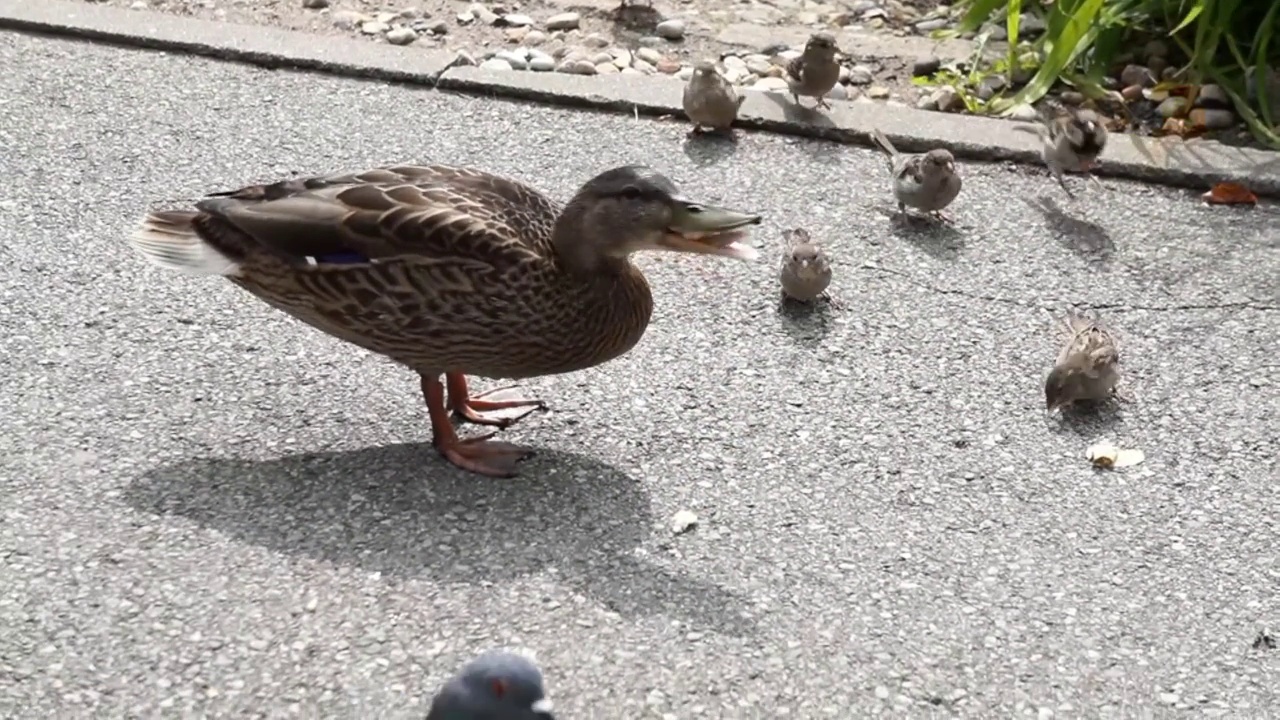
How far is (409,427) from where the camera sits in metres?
4.39

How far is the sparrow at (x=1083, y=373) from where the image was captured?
446 cm

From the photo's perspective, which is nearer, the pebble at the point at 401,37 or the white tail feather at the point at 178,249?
the white tail feather at the point at 178,249

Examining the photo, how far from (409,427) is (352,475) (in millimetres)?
317

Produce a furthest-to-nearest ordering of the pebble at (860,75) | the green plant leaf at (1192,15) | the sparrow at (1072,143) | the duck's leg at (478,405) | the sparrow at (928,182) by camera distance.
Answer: the pebble at (860,75) → the green plant leaf at (1192,15) → the sparrow at (1072,143) → the sparrow at (928,182) → the duck's leg at (478,405)

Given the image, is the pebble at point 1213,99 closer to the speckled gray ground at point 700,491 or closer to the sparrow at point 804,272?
the speckled gray ground at point 700,491

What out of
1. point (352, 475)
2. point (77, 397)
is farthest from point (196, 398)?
point (352, 475)

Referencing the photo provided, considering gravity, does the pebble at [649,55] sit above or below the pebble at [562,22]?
below

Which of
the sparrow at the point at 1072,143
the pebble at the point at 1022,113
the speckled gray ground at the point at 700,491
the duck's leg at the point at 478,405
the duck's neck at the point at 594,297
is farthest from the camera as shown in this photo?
the pebble at the point at 1022,113

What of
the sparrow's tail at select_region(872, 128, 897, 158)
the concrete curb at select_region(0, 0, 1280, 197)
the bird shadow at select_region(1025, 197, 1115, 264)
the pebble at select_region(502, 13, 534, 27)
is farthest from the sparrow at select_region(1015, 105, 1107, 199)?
the pebble at select_region(502, 13, 534, 27)

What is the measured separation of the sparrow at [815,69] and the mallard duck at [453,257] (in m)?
2.28

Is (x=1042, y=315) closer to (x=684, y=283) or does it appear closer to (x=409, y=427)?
(x=684, y=283)

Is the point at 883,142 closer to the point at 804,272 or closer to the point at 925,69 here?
the point at 925,69

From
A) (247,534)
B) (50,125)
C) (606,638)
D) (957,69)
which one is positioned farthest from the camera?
(957,69)

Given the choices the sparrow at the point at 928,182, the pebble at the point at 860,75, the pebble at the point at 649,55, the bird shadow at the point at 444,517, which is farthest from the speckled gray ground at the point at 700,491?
the pebble at the point at 649,55
